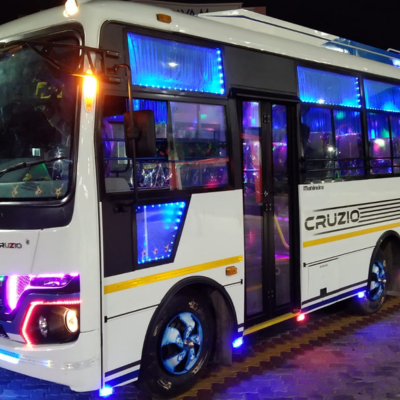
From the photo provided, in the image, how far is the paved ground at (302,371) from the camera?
4.18m

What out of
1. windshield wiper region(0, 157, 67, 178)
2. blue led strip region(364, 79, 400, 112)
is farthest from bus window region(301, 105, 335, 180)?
windshield wiper region(0, 157, 67, 178)

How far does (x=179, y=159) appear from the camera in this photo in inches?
155

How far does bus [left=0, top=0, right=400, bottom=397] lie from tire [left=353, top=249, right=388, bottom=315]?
75 centimetres

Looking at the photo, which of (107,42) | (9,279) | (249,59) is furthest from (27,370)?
(249,59)

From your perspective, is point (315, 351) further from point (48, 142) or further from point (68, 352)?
point (48, 142)

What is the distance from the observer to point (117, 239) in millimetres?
3463

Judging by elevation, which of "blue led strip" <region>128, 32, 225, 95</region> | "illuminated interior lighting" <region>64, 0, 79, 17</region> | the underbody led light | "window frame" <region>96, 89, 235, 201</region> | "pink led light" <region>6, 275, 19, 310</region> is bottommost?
the underbody led light

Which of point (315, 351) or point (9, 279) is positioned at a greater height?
point (9, 279)

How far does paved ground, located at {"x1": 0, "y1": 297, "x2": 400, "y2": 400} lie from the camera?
418cm

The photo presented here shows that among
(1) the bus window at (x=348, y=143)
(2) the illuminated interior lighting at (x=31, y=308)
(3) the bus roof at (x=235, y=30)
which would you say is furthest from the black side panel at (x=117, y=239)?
(1) the bus window at (x=348, y=143)

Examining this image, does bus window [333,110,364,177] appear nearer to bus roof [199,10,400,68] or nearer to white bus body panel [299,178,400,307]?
white bus body panel [299,178,400,307]

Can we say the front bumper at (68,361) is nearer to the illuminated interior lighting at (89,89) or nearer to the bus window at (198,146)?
the bus window at (198,146)

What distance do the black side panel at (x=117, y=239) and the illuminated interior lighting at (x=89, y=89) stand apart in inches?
26.9

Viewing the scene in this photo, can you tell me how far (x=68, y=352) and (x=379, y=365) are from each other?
312 cm
